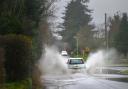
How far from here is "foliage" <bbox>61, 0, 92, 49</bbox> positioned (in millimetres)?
130500

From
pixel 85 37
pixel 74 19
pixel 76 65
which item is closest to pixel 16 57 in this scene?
pixel 76 65

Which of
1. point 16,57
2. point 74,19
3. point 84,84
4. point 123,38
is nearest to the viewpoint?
point 16,57

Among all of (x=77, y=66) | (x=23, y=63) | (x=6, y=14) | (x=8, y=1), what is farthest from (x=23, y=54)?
(x=77, y=66)

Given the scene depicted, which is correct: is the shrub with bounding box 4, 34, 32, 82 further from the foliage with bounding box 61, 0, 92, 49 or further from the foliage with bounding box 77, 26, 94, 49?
the foliage with bounding box 61, 0, 92, 49

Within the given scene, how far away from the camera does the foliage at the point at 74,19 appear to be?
130 metres

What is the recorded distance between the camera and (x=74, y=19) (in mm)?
132625

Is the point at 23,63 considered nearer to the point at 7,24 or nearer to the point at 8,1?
the point at 7,24

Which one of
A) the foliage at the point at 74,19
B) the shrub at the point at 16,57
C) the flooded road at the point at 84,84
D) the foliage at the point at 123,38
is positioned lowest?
the flooded road at the point at 84,84

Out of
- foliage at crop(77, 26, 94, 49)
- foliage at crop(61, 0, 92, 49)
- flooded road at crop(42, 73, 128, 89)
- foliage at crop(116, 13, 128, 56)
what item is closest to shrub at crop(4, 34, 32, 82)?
flooded road at crop(42, 73, 128, 89)

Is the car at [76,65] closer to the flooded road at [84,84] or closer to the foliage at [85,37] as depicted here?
the flooded road at [84,84]

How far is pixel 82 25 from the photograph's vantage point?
130 m

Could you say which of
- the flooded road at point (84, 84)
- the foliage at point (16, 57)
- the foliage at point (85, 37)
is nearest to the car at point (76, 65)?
the flooded road at point (84, 84)

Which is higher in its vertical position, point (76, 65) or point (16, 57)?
point (16, 57)

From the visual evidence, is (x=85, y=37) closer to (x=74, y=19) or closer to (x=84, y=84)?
(x=74, y=19)
